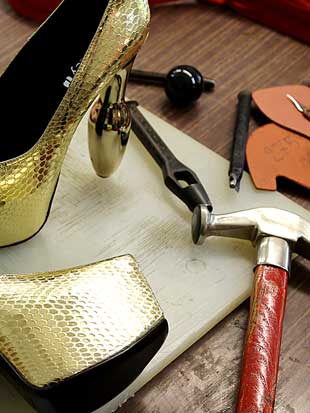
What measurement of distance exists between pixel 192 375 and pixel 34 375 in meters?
0.13

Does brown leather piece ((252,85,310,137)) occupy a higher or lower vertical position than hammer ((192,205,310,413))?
lower

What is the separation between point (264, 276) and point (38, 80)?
242 mm

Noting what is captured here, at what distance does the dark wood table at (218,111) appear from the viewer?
524mm

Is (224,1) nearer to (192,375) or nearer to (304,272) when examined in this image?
(304,272)

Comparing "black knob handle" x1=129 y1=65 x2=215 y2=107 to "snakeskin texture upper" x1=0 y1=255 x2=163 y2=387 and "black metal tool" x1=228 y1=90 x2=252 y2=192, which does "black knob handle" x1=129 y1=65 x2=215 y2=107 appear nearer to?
"black metal tool" x1=228 y1=90 x2=252 y2=192

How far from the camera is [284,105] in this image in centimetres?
75

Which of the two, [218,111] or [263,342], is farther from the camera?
[218,111]

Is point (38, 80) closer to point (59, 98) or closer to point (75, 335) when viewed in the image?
point (59, 98)

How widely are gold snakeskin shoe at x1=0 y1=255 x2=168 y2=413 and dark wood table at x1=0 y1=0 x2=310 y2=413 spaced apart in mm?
55

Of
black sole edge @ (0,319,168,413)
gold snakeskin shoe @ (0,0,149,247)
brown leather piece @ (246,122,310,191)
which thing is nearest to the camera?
black sole edge @ (0,319,168,413)

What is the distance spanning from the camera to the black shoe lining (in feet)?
2.02

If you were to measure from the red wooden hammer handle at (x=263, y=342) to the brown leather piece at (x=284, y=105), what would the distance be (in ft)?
0.67

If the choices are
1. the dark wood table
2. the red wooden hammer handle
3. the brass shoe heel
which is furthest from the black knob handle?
the red wooden hammer handle

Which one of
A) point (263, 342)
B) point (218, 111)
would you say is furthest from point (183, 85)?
point (263, 342)
